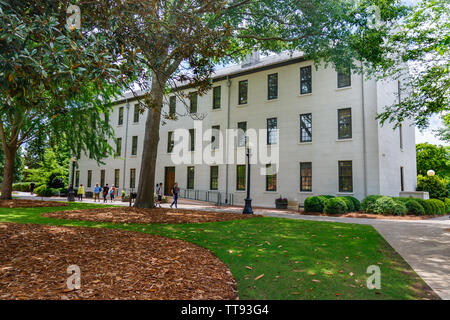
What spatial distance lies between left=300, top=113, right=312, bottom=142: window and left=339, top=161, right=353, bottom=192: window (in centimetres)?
313

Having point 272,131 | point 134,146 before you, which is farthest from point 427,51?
point 134,146

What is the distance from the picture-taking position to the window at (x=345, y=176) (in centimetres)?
1941

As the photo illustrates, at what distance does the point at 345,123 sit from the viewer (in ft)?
65.5

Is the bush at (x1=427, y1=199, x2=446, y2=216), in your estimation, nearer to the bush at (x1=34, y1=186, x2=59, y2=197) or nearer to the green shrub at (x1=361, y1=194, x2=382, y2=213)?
the green shrub at (x1=361, y1=194, x2=382, y2=213)

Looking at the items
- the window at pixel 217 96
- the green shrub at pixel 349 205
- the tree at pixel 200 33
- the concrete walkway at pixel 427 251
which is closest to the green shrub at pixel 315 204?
the green shrub at pixel 349 205

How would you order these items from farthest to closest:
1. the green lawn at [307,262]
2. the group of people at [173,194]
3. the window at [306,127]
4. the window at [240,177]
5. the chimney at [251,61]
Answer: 1. the chimney at [251,61]
2. the window at [240,177]
3. the window at [306,127]
4. the group of people at [173,194]
5. the green lawn at [307,262]

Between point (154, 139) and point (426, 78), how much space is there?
13.5 metres

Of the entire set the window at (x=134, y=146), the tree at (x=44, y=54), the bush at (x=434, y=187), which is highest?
the window at (x=134, y=146)

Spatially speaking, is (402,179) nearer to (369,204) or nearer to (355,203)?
(355,203)

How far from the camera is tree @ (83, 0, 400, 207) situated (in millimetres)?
6422

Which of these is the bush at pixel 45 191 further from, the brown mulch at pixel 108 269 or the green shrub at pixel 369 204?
the green shrub at pixel 369 204

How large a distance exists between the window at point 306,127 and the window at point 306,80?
1.94 m
